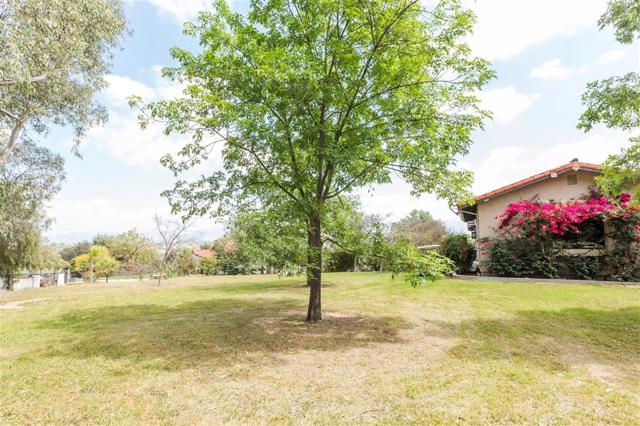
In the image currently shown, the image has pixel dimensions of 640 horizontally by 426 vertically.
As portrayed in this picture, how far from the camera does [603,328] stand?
7316 mm

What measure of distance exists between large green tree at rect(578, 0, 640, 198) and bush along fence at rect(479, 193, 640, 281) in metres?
5.64

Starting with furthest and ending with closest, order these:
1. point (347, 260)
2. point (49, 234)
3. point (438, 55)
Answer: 1. point (347, 260)
2. point (49, 234)
3. point (438, 55)

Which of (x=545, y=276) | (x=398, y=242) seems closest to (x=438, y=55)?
(x=398, y=242)

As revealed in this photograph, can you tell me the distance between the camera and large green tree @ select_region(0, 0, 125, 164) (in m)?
9.82

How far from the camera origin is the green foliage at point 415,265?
22.8ft

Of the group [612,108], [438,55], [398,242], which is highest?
[438,55]

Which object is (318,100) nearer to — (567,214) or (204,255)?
(567,214)

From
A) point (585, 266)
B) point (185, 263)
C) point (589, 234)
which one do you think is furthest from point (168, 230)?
point (589, 234)

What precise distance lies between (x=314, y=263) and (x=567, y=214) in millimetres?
11893

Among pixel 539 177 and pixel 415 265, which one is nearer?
pixel 415 265

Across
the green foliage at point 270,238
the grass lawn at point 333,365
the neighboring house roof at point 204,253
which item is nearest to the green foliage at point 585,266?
the grass lawn at point 333,365

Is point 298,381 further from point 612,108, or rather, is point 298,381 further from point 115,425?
point 612,108

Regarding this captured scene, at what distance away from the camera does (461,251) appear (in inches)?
680

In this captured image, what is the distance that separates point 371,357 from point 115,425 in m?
3.75
